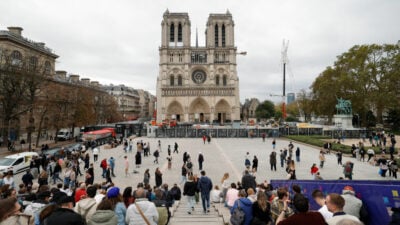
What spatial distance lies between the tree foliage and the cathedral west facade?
2804 centimetres

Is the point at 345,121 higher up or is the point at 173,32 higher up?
the point at 173,32

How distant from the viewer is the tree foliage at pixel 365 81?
3678cm

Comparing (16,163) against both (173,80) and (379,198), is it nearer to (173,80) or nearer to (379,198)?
(379,198)

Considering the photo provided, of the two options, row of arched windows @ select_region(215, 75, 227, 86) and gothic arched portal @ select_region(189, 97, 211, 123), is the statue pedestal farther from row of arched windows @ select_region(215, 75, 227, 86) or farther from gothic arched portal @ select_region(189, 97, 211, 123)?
row of arched windows @ select_region(215, 75, 227, 86)

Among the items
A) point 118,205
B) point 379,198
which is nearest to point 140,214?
point 118,205

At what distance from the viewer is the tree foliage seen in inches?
1448

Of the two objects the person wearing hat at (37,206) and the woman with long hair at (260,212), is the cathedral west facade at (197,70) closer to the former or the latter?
the person wearing hat at (37,206)

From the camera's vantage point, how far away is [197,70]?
239ft

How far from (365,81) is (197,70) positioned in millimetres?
42833

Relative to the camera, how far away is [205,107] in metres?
71.2

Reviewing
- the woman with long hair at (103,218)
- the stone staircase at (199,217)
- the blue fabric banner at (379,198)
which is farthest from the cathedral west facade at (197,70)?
the woman with long hair at (103,218)

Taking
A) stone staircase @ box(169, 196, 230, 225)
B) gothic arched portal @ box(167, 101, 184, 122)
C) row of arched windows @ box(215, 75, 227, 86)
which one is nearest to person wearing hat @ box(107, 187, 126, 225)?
stone staircase @ box(169, 196, 230, 225)

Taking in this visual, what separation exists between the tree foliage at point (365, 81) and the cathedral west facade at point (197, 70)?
2804 cm

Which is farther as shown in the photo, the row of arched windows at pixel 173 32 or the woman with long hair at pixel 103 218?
the row of arched windows at pixel 173 32
